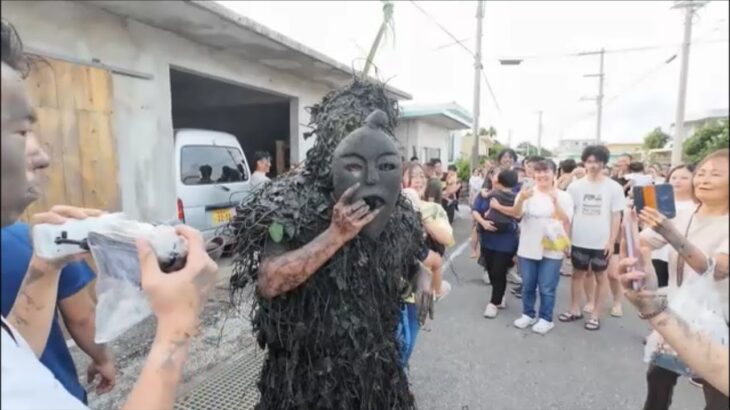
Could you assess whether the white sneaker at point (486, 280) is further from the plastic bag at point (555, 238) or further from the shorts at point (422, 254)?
the shorts at point (422, 254)

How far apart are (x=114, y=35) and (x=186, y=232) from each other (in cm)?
442

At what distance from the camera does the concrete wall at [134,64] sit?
146 inches

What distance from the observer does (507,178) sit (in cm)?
446

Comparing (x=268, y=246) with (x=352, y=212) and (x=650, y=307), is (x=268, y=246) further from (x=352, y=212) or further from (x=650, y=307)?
(x=650, y=307)

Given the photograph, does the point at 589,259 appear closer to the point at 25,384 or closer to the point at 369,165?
the point at 369,165

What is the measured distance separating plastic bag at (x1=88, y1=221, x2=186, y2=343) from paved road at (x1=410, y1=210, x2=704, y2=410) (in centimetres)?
233

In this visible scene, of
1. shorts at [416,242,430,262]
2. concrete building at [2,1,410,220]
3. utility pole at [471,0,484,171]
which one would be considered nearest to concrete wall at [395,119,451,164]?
utility pole at [471,0,484,171]

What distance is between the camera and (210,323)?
12.4 feet

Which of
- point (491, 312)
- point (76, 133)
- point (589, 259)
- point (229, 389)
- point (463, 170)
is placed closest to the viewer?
point (229, 389)

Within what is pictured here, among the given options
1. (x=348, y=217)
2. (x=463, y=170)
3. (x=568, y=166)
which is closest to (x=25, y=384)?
(x=348, y=217)

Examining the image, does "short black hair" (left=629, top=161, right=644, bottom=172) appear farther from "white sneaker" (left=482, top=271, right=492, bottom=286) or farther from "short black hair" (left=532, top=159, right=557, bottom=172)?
"white sneaker" (left=482, top=271, right=492, bottom=286)

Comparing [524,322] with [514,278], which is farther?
[514,278]

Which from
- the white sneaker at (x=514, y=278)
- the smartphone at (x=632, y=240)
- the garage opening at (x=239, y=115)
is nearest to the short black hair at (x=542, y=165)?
the white sneaker at (x=514, y=278)

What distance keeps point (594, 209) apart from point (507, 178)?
101 cm
